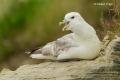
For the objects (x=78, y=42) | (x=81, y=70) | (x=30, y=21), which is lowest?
(x=81, y=70)

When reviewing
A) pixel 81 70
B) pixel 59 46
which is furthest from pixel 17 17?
pixel 81 70

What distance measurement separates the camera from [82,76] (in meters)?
1.56

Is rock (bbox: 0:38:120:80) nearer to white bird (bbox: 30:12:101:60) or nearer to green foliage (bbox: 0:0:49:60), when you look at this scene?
white bird (bbox: 30:12:101:60)

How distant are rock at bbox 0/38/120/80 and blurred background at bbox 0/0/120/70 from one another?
0.65 m

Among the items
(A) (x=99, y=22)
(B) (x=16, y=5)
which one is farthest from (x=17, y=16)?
(A) (x=99, y=22)

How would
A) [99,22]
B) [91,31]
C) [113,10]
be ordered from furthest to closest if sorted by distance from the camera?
[99,22], [113,10], [91,31]

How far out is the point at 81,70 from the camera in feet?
5.18

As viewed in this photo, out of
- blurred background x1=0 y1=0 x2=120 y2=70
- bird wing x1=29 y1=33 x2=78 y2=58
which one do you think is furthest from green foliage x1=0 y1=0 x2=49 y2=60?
bird wing x1=29 y1=33 x2=78 y2=58

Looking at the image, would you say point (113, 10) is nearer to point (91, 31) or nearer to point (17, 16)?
point (91, 31)

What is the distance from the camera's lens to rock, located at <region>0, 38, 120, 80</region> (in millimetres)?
1538

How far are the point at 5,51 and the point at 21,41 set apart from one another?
0.31 ft

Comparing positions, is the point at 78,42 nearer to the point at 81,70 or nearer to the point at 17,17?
the point at 81,70

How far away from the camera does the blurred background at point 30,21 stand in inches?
92.1

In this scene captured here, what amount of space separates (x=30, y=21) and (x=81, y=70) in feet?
2.75
